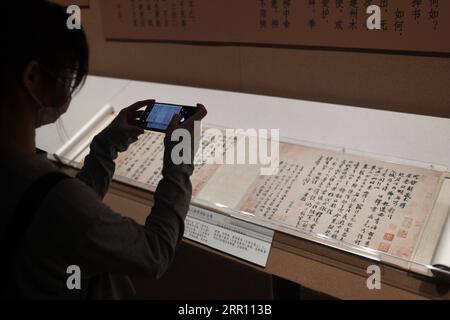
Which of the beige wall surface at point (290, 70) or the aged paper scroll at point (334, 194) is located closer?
the aged paper scroll at point (334, 194)

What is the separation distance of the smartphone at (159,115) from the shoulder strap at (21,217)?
326mm

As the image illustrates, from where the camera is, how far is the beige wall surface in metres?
1.14

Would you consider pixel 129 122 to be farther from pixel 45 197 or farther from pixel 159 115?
pixel 45 197

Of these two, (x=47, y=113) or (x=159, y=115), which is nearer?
(x=47, y=113)

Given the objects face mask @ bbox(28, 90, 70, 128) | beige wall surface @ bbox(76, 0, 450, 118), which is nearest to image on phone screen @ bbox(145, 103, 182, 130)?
face mask @ bbox(28, 90, 70, 128)

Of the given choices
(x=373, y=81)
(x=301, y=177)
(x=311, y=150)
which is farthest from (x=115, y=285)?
(x=373, y=81)

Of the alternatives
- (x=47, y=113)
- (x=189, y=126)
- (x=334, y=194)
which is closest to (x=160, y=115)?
(x=189, y=126)

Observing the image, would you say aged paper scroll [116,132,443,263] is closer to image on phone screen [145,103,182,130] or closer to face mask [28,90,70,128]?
image on phone screen [145,103,182,130]

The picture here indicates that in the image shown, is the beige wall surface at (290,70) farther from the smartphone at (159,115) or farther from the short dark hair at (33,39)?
the short dark hair at (33,39)

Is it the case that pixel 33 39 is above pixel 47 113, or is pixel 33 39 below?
above

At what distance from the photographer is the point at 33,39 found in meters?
0.59

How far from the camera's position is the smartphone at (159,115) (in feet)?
2.88

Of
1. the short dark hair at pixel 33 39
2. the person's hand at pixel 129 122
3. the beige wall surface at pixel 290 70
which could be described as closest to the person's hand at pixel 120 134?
the person's hand at pixel 129 122

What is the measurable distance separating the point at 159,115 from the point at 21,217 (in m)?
0.40
